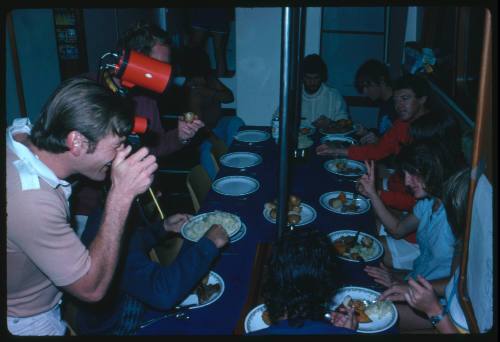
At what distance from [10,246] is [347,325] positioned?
4.13 feet

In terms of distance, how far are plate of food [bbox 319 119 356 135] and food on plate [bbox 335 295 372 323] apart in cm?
251

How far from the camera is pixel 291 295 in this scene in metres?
1.44

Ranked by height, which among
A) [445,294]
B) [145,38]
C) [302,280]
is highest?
[145,38]

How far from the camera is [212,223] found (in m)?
2.37

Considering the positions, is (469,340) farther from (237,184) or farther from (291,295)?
(237,184)

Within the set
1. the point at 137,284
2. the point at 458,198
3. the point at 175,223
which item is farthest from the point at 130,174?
the point at 458,198

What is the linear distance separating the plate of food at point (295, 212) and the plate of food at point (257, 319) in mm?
795

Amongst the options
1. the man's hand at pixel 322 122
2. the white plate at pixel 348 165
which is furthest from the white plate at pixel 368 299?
the man's hand at pixel 322 122

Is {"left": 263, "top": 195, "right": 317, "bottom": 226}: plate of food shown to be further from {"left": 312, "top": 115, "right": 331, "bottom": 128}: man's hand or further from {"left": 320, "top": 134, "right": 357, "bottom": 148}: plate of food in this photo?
{"left": 312, "top": 115, "right": 331, "bottom": 128}: man's hand

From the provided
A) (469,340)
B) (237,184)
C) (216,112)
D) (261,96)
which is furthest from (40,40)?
(469,340)

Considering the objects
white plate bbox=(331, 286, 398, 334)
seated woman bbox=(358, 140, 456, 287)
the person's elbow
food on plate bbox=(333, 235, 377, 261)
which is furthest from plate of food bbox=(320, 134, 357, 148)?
the person's elbow

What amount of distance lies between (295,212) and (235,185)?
61cm

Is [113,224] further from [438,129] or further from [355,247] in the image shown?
[438,129]

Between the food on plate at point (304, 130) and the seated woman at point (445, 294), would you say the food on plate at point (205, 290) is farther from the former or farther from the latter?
the food on plate at point (304, 130)
